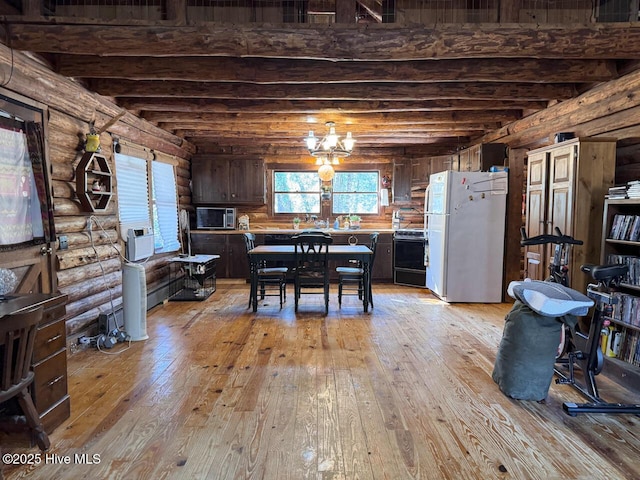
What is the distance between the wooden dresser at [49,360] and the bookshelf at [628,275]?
12.2 ft

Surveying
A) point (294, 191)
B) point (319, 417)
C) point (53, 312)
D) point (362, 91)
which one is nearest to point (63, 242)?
point (53, 312)

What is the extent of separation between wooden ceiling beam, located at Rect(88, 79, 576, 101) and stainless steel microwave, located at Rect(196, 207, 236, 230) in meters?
3.03

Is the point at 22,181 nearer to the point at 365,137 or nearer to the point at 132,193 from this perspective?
the point at 132,193

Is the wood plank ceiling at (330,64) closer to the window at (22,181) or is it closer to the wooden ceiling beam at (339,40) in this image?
the wooden ceiling beam at (339,40)

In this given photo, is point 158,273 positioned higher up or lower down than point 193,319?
higher up

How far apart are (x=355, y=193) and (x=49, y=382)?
5.90 m

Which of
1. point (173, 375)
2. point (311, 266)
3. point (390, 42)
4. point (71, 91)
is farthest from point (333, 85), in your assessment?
point (173, 375)

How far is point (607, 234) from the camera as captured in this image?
3117 mm

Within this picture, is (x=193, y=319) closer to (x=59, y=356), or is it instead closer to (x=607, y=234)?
(x=59, y=356)

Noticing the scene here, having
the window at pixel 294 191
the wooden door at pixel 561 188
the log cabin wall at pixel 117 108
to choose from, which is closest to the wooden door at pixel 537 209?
the wooden door at pixel 561 188

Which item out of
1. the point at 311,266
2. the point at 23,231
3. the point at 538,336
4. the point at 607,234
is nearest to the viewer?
the point at 538,336

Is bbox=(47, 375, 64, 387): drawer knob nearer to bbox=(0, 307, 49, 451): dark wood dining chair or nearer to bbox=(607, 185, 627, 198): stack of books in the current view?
bbox=(0, 307, 49, 451): dark wood dining chair

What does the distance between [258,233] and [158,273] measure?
1.89 m

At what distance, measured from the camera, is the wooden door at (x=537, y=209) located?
403 centimetres
